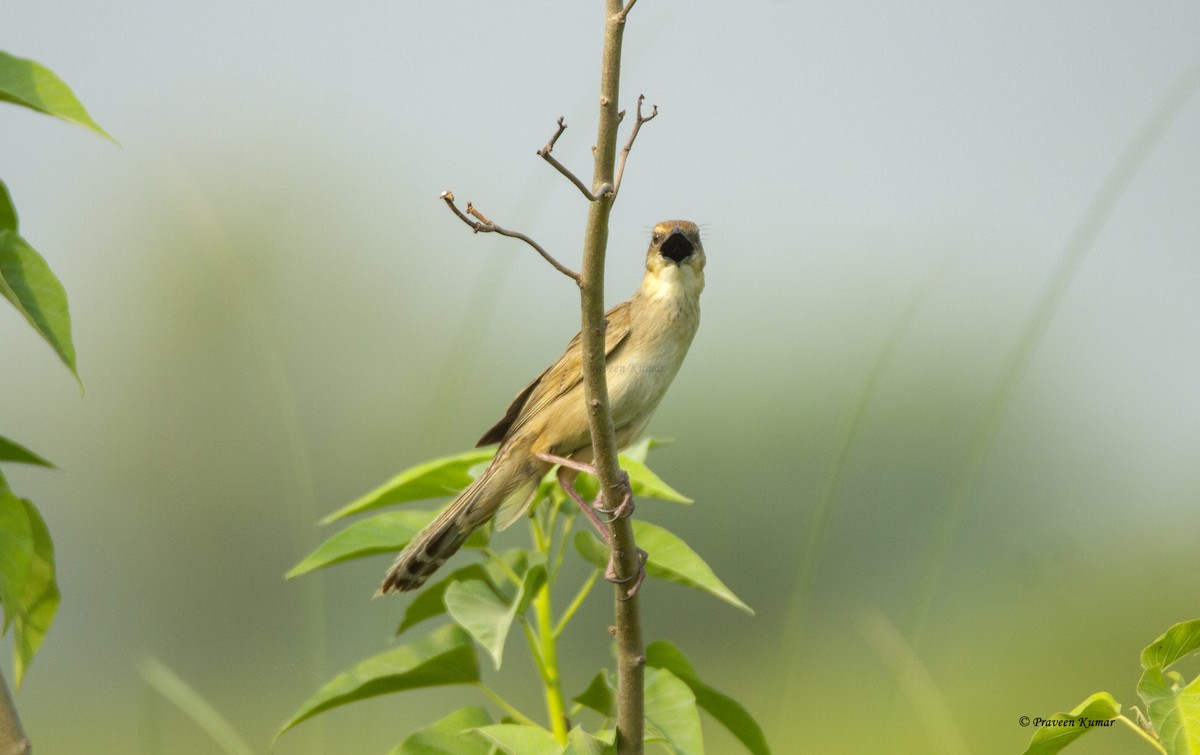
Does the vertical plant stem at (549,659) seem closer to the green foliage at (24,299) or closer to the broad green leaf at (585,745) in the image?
the broad green leaf at (585,745)

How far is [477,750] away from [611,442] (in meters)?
0.69

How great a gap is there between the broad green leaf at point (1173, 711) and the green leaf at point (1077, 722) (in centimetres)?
6

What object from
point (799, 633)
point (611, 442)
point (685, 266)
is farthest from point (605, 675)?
point (685, 266)

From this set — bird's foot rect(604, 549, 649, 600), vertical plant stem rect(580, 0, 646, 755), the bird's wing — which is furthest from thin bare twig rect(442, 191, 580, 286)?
the bird's wing

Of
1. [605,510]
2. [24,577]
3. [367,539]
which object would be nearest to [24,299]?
[24,577]

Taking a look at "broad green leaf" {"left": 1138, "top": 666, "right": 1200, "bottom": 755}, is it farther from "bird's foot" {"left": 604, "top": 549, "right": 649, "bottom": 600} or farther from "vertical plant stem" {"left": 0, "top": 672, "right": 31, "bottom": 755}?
"vertical plant stem" {"left": 0, "top": 672, "right": 31, "bottom": 755}

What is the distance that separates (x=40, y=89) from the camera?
6.45 feet

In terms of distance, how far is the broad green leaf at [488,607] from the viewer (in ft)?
6.46

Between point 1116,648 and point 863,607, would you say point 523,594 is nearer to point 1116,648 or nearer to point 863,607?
point 863,607

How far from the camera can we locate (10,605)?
192 cm

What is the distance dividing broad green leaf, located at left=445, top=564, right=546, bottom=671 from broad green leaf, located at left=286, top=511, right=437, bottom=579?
23cm

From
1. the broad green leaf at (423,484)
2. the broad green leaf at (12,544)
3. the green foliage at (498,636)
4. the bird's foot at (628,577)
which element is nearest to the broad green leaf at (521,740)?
the green foliage at (498,636)

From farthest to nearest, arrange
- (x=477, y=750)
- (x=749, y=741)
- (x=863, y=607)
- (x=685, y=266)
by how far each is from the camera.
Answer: (x=863, y=607)
(x=685, y=266)
(x=749, y=741)
(x=477, y=750)

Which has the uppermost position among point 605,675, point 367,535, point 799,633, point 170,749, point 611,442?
point 611,442
